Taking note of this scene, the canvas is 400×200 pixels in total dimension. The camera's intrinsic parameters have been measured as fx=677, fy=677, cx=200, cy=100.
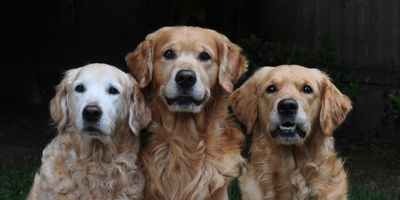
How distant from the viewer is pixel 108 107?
15.4 ft

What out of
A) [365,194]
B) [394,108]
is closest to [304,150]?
[365,194]

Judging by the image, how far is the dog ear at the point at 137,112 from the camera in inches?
192

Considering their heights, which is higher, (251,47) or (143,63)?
(143,63)

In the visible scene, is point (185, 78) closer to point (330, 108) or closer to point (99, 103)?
point (99, 103)

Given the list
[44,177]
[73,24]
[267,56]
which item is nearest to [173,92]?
[44,177]

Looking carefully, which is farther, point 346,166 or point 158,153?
point 346,166

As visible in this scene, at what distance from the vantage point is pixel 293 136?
4629 millimetres

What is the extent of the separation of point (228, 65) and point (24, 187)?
2.65 metres

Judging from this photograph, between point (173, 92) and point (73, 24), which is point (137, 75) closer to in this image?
point (173, 92)

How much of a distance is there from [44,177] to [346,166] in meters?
4.00

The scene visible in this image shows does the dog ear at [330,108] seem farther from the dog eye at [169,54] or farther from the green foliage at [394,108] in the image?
the green foliage at [394,108]

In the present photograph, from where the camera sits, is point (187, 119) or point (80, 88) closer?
point (80, 88)

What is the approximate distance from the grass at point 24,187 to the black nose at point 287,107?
1.85m

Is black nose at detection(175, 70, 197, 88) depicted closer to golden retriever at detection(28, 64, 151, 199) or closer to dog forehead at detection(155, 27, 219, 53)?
dog forehead at detection(155, 27, 219, 53)
